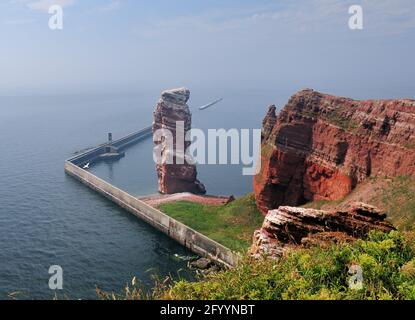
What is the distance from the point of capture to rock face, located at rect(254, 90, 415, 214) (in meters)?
55.8

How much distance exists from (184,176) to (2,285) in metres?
48.5

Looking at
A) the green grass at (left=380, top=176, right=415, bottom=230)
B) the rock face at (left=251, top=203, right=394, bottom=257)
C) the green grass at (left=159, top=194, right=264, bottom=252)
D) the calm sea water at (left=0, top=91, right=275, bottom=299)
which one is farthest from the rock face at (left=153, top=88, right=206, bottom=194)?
the rock face at (left=251, top=203, right=394, bottom=257)

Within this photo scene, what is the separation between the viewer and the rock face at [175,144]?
9469cm

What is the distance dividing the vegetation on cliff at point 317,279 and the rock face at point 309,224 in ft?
23.3

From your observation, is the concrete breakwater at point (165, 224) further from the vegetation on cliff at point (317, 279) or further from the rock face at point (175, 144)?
the vegetation on cliff at point (317, 279)

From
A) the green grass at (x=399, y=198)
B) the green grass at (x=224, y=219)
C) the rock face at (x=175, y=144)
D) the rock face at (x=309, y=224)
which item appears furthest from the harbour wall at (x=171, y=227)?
the green grass at (x=399, y=198)

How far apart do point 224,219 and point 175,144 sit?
29.6 m

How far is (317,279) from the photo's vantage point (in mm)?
16109
